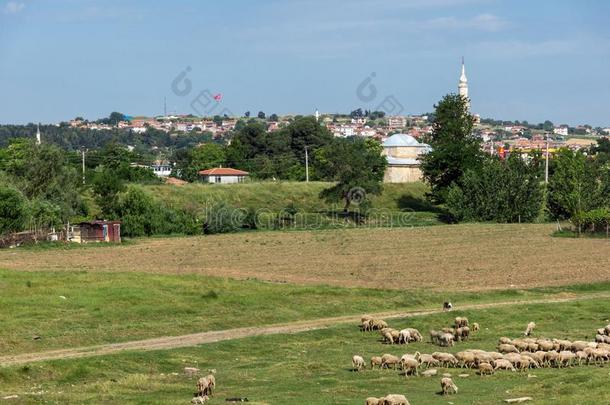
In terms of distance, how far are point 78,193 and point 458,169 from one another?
38.7 meters

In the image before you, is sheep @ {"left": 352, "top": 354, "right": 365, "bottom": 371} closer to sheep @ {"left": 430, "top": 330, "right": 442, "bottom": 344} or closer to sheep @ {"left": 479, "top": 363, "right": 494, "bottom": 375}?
sheep @ {"left": 479, "top": 363, "right": 494, "bottom": 375}

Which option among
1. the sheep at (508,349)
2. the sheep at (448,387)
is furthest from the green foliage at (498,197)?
the sheep at (448,387)

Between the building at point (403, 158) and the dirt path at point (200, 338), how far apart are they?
95231 millimetres

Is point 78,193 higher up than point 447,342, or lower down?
higher up

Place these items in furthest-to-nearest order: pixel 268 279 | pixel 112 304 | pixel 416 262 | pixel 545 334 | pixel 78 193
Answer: pixel 78 193 < pixel 416 262 < pixel 268 279 < pixel 112 304 < pixel 545 334

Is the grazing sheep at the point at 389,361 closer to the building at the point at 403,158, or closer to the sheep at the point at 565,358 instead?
the sheep at the point at 565,358

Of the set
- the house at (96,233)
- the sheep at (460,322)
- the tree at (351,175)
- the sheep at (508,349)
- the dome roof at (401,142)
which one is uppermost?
the dome roof at (401,142)

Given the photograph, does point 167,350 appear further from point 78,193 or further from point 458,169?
point 458,169

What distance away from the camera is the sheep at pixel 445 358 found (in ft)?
112

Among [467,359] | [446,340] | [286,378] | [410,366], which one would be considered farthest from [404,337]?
[286,378]

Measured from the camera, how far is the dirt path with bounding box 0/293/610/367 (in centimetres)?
3584

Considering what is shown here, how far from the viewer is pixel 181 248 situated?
78.2 m

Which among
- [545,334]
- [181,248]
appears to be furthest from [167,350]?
[181,248]

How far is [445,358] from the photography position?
3409cm
